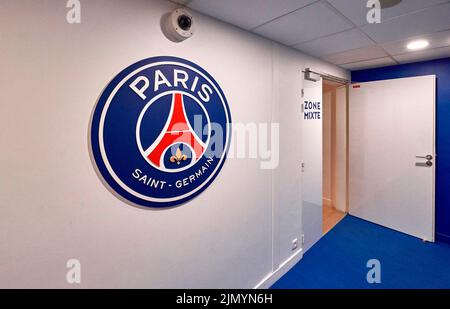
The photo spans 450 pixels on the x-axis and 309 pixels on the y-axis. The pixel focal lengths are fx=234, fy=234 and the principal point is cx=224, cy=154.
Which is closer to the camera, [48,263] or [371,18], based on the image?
[48,263]

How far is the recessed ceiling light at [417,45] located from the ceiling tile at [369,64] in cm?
43

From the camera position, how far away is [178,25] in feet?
4.71

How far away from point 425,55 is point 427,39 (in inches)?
29.4

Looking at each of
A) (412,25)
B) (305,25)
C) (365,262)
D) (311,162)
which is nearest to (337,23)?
(305,25)

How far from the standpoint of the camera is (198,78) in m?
1.60

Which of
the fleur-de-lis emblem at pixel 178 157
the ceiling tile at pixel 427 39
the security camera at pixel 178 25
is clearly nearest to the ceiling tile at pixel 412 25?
the ceiling tile at pixel 427 39

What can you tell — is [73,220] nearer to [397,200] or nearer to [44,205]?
[44,205]

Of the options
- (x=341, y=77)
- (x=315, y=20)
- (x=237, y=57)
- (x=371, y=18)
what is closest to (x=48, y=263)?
(x=237, y=57)

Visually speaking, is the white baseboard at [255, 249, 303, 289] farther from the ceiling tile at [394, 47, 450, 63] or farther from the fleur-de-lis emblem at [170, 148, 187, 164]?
the ceiling tile at [394, 47, 450, 63]

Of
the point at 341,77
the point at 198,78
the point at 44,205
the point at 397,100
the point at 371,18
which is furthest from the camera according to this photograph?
the point at 341,77

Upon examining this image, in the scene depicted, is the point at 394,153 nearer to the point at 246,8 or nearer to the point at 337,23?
the point at 337,23

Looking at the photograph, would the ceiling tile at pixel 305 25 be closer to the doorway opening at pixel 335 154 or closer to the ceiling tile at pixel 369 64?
the ceiling tile at pixel 369 64

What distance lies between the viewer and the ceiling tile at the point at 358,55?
2625 millimetres

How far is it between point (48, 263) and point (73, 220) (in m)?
0.21
